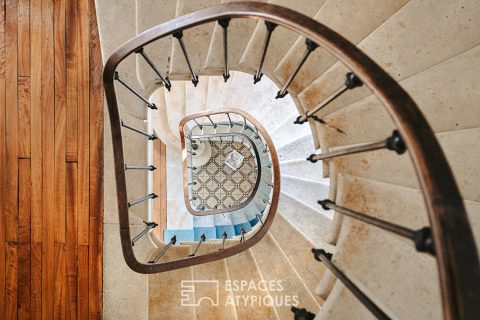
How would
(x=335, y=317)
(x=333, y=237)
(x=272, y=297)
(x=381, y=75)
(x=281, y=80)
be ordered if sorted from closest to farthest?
(x=381, y=75)
(x=335, y=317)
(x=333, y=237)
(x=281, y=80)
(x=272, y=297)

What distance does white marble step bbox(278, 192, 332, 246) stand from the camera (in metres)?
2.54

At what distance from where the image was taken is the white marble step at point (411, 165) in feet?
3.66

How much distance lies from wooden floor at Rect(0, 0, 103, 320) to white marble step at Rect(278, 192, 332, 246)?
175 centimetres

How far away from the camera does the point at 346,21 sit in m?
1.59

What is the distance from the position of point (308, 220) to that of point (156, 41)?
201 centimetres

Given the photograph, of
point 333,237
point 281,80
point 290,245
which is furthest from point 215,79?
point 333,237

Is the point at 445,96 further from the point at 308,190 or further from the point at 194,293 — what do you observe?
the point at 194,293

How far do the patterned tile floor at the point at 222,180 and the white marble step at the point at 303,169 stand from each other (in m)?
2.56

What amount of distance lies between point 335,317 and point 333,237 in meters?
0.44

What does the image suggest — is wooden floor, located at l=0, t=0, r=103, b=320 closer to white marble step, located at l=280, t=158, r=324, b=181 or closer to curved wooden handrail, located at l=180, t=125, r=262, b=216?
curved wooden handrail, located at l=180, t=125, r=262, b=216

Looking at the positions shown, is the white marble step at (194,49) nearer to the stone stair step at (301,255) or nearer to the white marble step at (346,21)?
the white marble step at (346,21)

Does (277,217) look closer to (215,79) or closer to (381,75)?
(215,79)

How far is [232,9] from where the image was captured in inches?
48.4

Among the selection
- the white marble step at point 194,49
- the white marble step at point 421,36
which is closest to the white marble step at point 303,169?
the white marble step at point 421,36
